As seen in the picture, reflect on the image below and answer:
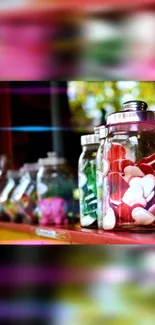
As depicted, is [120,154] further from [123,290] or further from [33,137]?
[33,137]

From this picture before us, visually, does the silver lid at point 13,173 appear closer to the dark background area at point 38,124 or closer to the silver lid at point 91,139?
the dark background area at point 38,124

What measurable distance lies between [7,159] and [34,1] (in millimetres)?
1130

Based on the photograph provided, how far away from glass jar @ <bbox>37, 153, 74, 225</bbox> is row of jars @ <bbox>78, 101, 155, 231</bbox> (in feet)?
1.34

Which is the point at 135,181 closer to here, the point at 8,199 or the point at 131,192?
the point at 131,192

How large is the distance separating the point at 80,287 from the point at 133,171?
0.29 metres

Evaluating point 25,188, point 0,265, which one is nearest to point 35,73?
point 0,265

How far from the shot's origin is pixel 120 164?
2.87ft

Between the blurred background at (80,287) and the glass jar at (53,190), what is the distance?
0.68 m

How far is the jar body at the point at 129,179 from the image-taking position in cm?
83

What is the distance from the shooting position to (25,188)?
62.5 inches

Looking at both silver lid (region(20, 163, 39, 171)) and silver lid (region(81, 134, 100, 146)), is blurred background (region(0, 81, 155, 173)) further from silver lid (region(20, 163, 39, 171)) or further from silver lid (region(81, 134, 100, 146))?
silver lid (region(81, 134, 100, 146))

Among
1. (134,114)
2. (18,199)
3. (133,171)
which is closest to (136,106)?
(134,114)

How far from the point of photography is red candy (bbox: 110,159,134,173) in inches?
34.2

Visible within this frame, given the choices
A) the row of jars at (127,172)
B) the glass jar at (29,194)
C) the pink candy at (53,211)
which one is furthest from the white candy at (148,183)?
the glass jar at (29,194)
